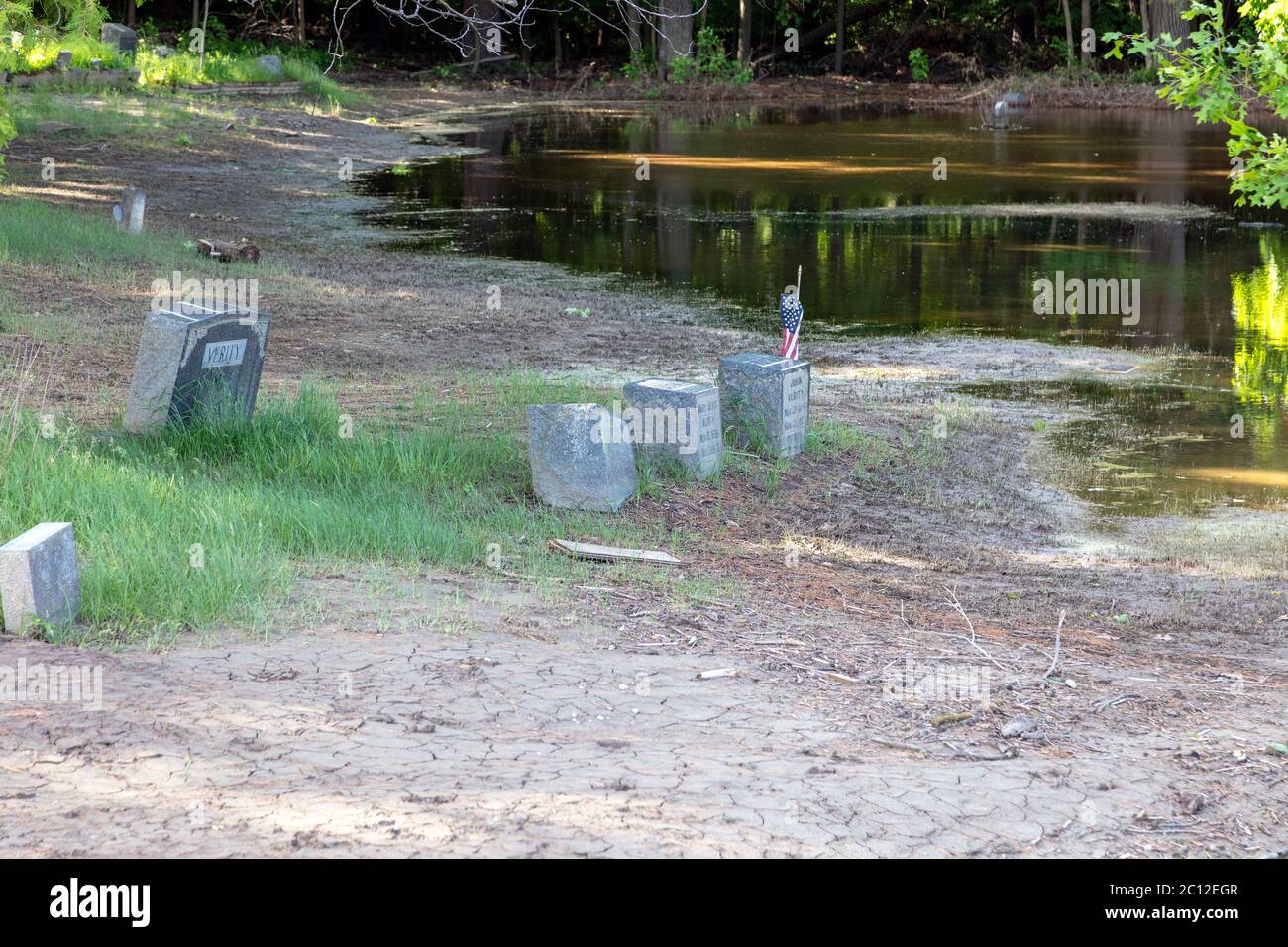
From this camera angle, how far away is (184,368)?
9.23m

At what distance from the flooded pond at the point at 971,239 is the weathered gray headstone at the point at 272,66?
7.25m

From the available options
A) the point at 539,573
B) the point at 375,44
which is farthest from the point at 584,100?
the point at 539,573

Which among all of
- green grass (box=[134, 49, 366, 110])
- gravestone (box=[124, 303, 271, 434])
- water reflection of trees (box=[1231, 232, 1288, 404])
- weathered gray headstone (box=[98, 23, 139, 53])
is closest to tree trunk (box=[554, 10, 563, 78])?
green grass (box=[134, 49, 366, 110])

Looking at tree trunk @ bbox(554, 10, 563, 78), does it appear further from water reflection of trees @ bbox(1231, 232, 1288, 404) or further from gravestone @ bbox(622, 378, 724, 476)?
gravestone @ bbox(622, 378, 724, 476)

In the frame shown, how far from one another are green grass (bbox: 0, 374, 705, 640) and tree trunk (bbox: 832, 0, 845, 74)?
4055cm

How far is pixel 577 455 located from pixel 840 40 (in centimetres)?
4306

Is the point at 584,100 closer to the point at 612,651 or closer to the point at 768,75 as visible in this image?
the point at 768,75

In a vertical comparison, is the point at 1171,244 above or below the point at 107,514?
above

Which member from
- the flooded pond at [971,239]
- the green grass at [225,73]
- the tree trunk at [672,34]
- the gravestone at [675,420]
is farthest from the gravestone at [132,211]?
the tree trunk at [672,34]

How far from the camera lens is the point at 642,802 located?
15.7 ft

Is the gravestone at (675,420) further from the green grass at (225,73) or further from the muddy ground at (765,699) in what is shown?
the green grass at (225,73)

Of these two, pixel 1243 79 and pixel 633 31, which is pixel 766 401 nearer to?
pixel 1243 79

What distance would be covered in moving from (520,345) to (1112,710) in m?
8.03

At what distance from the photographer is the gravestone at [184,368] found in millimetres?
9211
